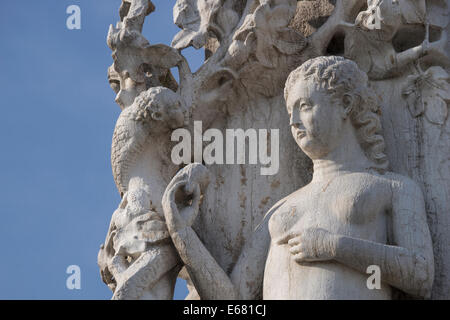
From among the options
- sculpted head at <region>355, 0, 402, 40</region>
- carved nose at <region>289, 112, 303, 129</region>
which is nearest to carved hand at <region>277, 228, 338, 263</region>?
carved nose at <region>289, 112, 303, 129</region>

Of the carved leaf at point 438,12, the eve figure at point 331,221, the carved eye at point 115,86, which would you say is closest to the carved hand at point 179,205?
the eve figure at point 331,221

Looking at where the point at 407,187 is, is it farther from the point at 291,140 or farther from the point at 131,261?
the point at 131,261

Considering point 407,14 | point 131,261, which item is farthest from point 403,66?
point 131,261

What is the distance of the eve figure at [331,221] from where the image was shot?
8219mm

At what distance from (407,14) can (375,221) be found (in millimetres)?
1828

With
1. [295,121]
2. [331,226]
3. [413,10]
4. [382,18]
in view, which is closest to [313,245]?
[331,226]

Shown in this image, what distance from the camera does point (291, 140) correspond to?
31.1 ft

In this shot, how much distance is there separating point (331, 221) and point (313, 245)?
0.28 metres

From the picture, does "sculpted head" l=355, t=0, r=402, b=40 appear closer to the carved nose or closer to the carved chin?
the carved nose

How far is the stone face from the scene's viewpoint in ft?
27.5

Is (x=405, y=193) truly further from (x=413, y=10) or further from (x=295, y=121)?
(x=413, y=10)

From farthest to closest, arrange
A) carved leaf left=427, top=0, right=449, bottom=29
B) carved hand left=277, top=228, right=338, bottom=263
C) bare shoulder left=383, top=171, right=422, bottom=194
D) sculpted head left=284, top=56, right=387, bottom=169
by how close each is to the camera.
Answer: carved leaf left=427, top=0, right=449, bottom=29 < sculpted head left=284, top=56, right=387, bottom=169 < bare shoulder left=383, top=171, right=422, bottom=194 < carved hand left=277, top=228, right=338, bottom=263

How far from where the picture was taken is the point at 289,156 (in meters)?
9.42

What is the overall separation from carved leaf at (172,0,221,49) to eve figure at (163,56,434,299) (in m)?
0.97
